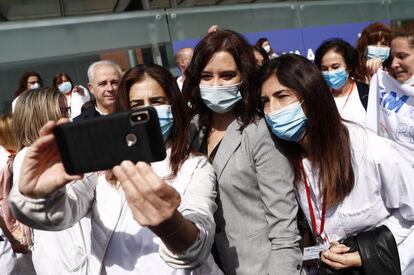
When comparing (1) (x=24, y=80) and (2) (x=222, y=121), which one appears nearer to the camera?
(2) (x=222, y=121)

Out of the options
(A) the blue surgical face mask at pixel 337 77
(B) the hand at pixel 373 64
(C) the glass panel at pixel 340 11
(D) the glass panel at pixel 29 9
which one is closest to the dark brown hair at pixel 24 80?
(D) the glass panel at pixel 29 9

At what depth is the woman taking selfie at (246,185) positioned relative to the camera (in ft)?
5.94

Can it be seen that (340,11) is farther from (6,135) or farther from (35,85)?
(6,135)

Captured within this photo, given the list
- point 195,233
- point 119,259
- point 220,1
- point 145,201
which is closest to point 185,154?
point 119,259

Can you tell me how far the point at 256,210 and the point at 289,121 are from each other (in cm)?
41

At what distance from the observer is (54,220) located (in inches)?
52.9

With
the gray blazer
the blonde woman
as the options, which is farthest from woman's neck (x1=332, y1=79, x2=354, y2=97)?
the blonde woman

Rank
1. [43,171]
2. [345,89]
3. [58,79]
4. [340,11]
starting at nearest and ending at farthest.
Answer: [43,171] → [345,89] → [58,79] → [340,11]

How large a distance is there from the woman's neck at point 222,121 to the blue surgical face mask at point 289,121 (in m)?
0.30

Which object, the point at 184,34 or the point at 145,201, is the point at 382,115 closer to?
the point at 145,201

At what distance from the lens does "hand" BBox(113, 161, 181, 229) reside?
40.6 inches

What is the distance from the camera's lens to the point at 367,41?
4.32 metres

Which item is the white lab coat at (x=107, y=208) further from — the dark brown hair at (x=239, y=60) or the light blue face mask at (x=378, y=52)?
the light blue face mask at (x=378, y=52)

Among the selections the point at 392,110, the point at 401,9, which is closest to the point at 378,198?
the point at 392,110
